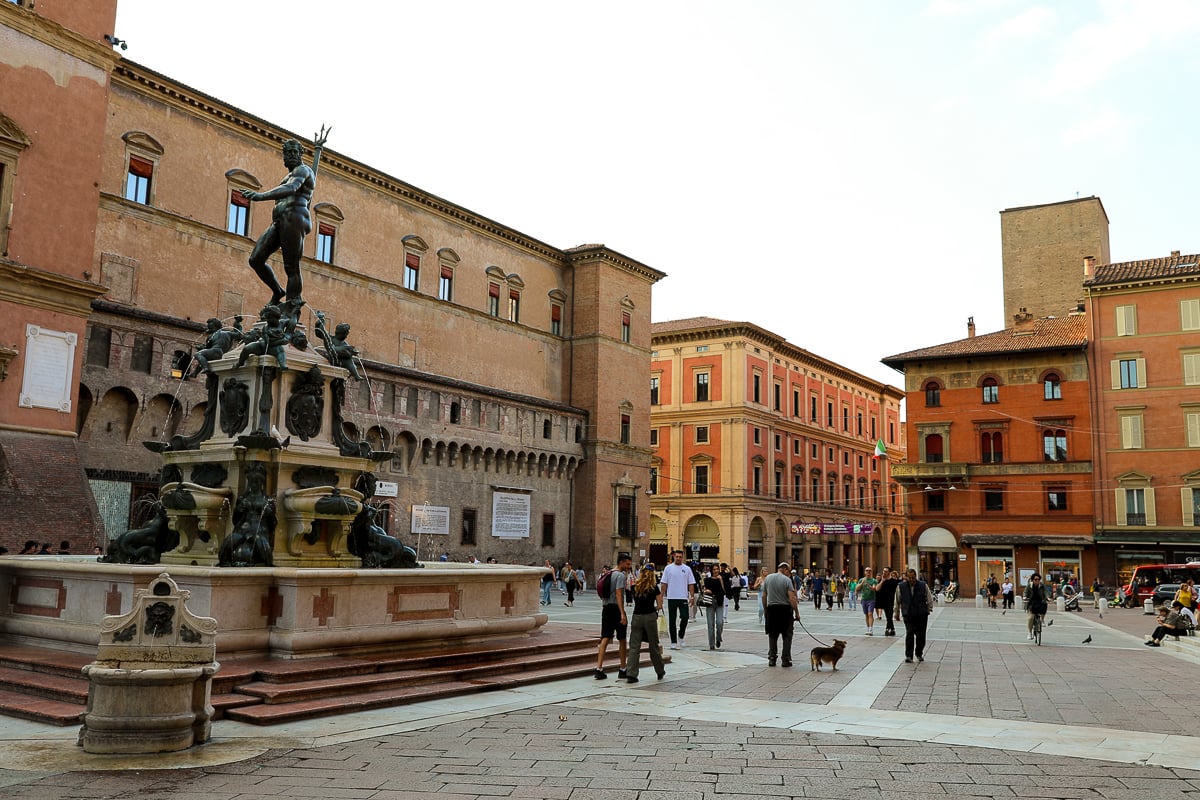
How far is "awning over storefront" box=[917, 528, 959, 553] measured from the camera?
50625mm

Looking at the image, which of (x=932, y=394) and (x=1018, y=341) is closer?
(x=1018, y=341)

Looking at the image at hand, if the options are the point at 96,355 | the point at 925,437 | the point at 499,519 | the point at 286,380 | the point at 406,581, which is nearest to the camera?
the point at 406,581

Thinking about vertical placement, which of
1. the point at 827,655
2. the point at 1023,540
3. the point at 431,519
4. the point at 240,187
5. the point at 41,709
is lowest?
the point at 827,655

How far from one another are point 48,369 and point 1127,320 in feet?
156

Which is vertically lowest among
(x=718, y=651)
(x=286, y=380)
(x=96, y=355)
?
(x=718, y=651)

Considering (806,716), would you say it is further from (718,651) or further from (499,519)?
(499,519)

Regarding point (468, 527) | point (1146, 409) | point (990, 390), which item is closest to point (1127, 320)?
point (1146, 409)

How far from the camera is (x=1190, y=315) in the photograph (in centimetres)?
4666

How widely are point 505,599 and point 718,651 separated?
533 centimetres

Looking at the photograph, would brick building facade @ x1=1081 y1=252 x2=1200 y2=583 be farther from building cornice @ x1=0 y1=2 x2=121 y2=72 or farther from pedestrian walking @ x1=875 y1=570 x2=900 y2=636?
building cornice @ x1=0 y1=2 x2=121 y2=72

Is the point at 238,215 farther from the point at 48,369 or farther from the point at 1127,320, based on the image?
the point at 1127,320

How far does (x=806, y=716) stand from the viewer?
9383 millimetres

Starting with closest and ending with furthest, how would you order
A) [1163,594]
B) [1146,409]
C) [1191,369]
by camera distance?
[1163,594] < [1191,369] < [1146,409]

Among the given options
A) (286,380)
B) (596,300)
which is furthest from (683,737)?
(596,300)
